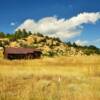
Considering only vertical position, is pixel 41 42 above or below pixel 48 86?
above

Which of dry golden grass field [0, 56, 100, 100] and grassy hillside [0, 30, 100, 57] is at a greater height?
grassy hillside [0, 30, 100, 57]

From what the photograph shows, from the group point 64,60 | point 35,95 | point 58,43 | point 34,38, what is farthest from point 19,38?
point 35,95

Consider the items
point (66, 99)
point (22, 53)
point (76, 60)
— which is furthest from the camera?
point (22, 53)

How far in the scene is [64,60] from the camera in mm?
54656

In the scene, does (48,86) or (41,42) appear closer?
(48,86)

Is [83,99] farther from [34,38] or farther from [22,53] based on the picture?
[34,38]

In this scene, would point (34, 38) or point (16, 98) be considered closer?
point (16, 98)

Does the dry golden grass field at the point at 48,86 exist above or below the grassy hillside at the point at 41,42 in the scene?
below

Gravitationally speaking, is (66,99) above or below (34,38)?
below

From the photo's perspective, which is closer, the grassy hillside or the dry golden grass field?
the dry golden grass field

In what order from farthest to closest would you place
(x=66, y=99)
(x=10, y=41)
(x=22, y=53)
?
(x=10, y=41)
(x=22, y=53)
(x=66, y=99)

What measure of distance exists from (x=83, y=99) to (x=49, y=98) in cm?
116

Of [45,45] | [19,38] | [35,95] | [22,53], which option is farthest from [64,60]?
[19,38]

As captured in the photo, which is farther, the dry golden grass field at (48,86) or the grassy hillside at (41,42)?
the grassy hillside at (41,42)
